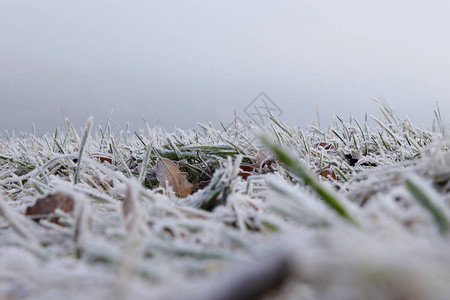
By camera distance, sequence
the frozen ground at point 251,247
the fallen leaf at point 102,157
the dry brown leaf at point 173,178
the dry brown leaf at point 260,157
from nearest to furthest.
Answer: the frozen ground at point 251,247 < the dry brown leaf at point 173,178 < the dry brown leaf at point 260,157 < the fallen leaf at point 102,157

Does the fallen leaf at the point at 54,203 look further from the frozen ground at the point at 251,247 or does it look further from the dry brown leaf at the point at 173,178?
the dry brown leaf at the point at 173,178

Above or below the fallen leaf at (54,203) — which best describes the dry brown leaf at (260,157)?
below

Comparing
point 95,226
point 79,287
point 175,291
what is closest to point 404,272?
point 175,291

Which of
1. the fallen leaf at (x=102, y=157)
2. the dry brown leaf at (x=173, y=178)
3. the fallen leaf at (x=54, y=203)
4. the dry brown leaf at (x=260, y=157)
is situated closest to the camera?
the fallen leaf at (x=54, y=203)

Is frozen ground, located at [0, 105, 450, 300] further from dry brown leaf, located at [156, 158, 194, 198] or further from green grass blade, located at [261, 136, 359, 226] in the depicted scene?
dry brown leaf, located at [156, 158, 194, 198]

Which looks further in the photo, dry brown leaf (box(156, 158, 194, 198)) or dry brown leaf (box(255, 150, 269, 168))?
dry brown leaf (box(255, 150, 269, 168))

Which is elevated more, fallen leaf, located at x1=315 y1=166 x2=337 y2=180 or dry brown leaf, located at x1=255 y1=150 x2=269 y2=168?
dry brown leaf, located at x1=255 y1=150 x2=269 y2=168

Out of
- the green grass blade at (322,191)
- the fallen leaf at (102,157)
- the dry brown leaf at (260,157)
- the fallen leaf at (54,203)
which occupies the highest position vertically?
the fallen leaf at (102,157)

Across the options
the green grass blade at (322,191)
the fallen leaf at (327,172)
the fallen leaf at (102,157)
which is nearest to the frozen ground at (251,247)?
the green grass blade at (322,191)

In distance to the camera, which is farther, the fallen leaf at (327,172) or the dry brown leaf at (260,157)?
the dry brown leaf at (260,157)

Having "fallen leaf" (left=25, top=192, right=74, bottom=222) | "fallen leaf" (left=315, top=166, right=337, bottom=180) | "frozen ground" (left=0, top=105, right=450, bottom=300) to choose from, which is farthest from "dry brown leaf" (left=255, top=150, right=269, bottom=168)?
"fallen leaf" (left=25, top=192, right=74, bottom=222)
